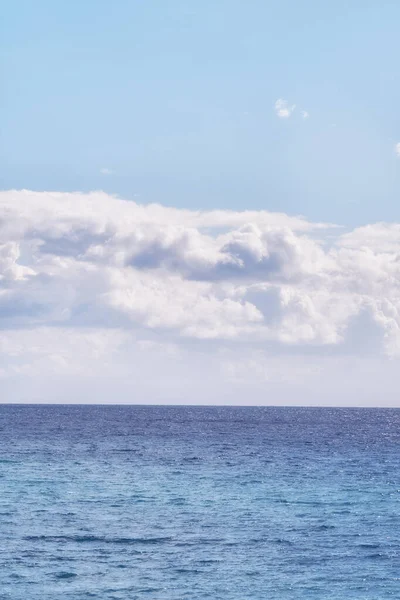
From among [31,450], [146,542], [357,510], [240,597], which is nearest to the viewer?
[240,597]

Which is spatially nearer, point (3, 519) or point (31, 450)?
point (3, 519)

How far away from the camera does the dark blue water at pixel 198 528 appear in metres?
37.7

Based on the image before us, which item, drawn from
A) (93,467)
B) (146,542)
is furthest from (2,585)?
(93,467)

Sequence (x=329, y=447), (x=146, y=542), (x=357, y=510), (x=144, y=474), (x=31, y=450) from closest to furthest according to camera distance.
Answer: (x=146, y=542), (x=357, y=510), (x=144, y=474), (x=31, y=450), (x=329, y=447)

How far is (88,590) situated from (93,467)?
149 ft

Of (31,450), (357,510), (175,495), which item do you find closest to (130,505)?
(175,495)

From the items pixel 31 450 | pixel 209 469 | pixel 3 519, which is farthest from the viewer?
pixel 31 450

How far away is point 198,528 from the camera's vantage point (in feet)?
163

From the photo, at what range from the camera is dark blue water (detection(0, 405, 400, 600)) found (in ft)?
124

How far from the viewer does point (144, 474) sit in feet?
249

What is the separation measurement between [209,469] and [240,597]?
45.0 m

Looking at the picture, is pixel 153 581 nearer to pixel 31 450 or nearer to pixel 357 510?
pixel 357 510

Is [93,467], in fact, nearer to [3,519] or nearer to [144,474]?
[144,474]

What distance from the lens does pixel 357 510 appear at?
5641 cm
